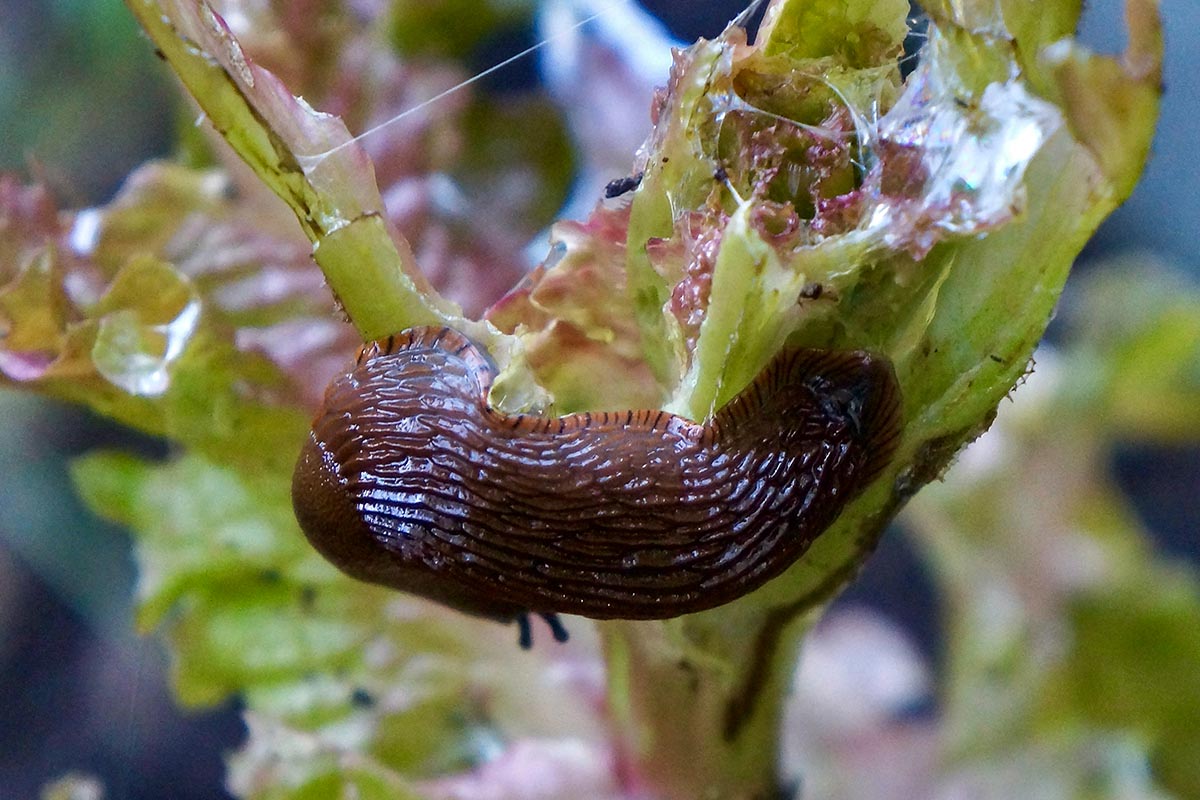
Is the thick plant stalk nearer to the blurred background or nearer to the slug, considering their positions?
the slug

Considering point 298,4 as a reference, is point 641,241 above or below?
below

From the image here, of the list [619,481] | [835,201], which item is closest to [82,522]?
[619,481]

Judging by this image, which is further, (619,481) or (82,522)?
(82,522)

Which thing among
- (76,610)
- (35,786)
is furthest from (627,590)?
(76,610)

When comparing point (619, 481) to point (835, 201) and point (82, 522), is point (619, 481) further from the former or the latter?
point (82, 522)

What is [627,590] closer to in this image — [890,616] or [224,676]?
[224,676]

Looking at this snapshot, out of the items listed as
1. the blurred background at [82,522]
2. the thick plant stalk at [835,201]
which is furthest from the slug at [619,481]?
the blurred background at [82,522]
